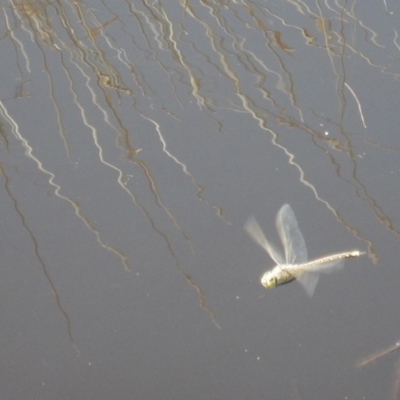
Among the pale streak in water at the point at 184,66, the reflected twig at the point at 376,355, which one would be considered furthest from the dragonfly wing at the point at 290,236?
the reflected twig at the point at 376,355

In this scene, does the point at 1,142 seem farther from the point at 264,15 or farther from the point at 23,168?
the point at 264,15

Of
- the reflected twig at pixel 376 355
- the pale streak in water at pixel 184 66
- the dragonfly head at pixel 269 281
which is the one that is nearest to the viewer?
the reflected twig at pixel 376 355

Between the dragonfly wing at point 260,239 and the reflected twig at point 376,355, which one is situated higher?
the reflected twig at point 376,355

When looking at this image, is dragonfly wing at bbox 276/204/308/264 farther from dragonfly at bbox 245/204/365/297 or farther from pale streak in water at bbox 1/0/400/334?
pale streak in water at bbox 1/0/400/334

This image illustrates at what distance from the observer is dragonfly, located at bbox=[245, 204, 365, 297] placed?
2.25 m

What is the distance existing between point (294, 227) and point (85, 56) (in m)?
1.22

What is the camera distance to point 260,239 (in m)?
2.38

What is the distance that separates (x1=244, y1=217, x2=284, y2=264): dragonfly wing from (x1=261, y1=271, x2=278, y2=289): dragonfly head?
0.07 m

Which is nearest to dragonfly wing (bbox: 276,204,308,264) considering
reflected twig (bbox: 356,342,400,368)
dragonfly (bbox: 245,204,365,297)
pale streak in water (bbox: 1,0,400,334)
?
dragonfly (bbox: 245,204,365,297)

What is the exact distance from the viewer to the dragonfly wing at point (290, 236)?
2.31 metres

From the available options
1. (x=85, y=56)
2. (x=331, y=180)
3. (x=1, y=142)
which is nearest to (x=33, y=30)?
(x=85, y=56)

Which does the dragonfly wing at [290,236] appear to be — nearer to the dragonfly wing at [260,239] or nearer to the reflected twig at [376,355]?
the dragonfly wing at [260,239]

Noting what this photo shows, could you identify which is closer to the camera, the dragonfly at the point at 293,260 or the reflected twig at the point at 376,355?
the reflected twig at the point at 376,355

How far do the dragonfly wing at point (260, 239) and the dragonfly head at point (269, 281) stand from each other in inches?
2.8
